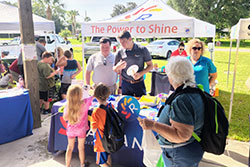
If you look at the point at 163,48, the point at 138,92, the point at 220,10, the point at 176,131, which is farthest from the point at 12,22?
the point at 220,10

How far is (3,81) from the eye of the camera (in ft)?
16.2

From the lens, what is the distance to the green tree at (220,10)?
2938 cm

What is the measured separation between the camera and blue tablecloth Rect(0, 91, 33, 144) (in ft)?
11.2

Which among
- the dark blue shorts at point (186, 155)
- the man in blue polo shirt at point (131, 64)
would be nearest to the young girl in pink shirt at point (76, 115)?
the man in blue polo shirt at point (131, 64)

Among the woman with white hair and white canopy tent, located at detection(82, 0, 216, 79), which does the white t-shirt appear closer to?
white canopy tent, located at detection(82, 0, 216, 79)

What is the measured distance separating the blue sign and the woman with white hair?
812 mm

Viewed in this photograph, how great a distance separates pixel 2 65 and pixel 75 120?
5.67m

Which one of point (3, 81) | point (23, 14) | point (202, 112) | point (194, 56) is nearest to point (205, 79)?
point (194, 56)

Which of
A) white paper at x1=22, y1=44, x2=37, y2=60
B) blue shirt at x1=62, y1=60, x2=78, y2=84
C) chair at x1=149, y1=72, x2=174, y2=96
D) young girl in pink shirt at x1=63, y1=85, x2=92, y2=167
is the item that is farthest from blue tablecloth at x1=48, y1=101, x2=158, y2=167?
chair at x1=149, y1=72, x2=174, y2=96

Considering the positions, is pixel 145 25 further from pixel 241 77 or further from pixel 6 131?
pixel 241 77

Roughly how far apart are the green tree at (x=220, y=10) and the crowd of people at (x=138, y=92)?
2959 centimetres

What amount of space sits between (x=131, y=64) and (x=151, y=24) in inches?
76.5

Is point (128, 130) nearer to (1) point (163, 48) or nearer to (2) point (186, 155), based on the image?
(2) point (186, 155)

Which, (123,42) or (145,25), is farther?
(145,25)
